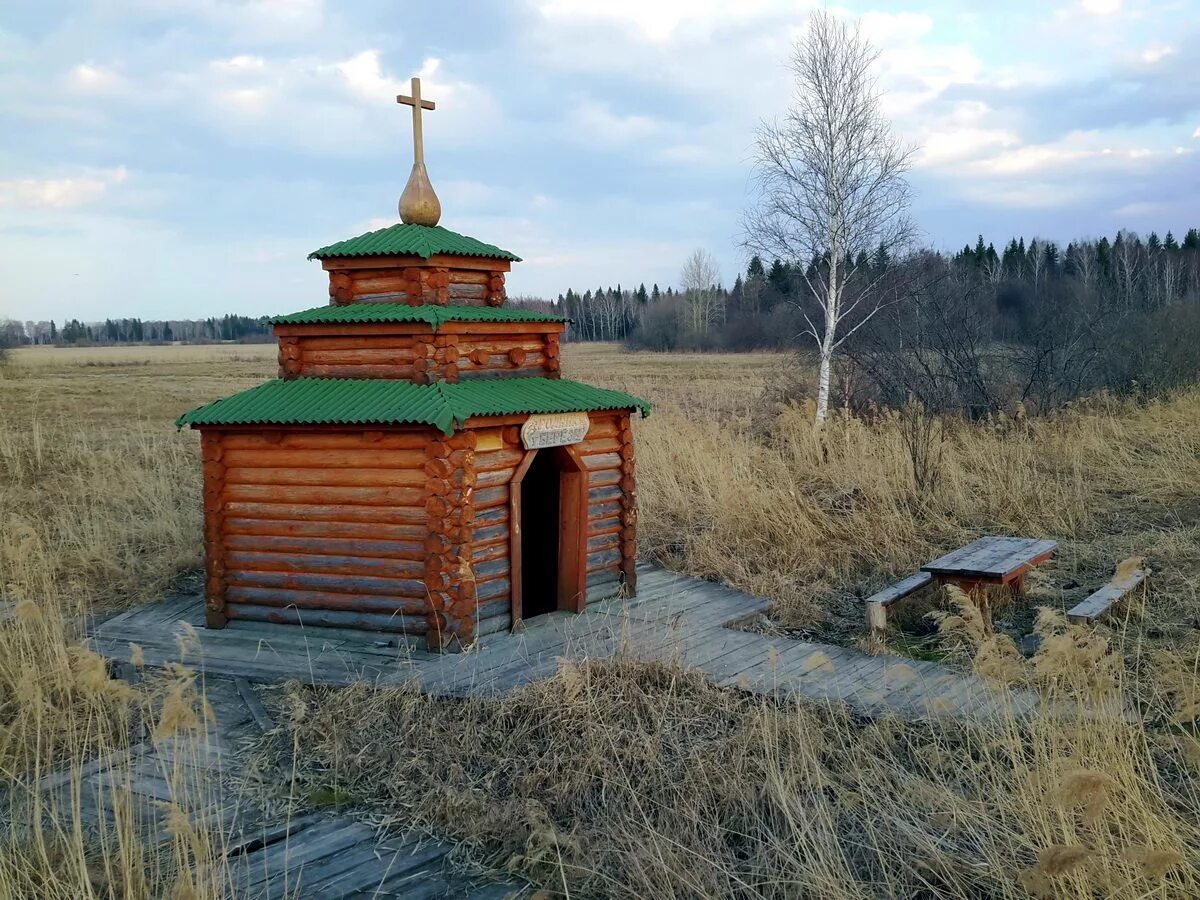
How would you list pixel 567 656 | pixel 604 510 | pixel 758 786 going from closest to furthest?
pixel 758 786 < pixel 567 656 < pixel 604 510

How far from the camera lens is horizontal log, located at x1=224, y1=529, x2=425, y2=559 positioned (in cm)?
648

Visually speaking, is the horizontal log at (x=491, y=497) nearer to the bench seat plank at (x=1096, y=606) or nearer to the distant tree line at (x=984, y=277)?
the bench seat plank at (x=1096, y=606)

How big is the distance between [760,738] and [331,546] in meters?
3.53

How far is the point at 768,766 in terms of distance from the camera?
4.48m

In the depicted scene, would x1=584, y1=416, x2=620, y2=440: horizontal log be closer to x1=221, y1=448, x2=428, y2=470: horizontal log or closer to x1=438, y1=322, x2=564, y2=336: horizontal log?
x1=438, y1=322, x2=564, y2=336: horizontal log

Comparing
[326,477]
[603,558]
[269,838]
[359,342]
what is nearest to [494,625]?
[603,558]

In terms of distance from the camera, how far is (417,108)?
298 inches

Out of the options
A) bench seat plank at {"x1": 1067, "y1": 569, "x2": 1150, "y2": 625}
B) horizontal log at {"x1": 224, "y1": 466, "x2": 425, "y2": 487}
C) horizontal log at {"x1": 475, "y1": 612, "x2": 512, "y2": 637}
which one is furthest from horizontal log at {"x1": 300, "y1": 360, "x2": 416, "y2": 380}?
bench seat plank at {"x1": 1067, "y1": 569, "x2": 1150, "y2": 625}

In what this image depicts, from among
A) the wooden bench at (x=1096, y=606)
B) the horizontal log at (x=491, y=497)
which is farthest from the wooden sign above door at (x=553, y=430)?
the wooden bench at (x=1096, y=606)

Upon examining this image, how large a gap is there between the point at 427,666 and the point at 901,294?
1402 cm

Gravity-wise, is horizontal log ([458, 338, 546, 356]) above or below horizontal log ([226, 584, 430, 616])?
above

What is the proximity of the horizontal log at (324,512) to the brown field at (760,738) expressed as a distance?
52.7 inches

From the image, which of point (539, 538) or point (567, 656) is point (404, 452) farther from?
point (539, 538)

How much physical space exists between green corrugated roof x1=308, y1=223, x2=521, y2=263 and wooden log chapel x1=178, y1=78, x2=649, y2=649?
0.02 meters
